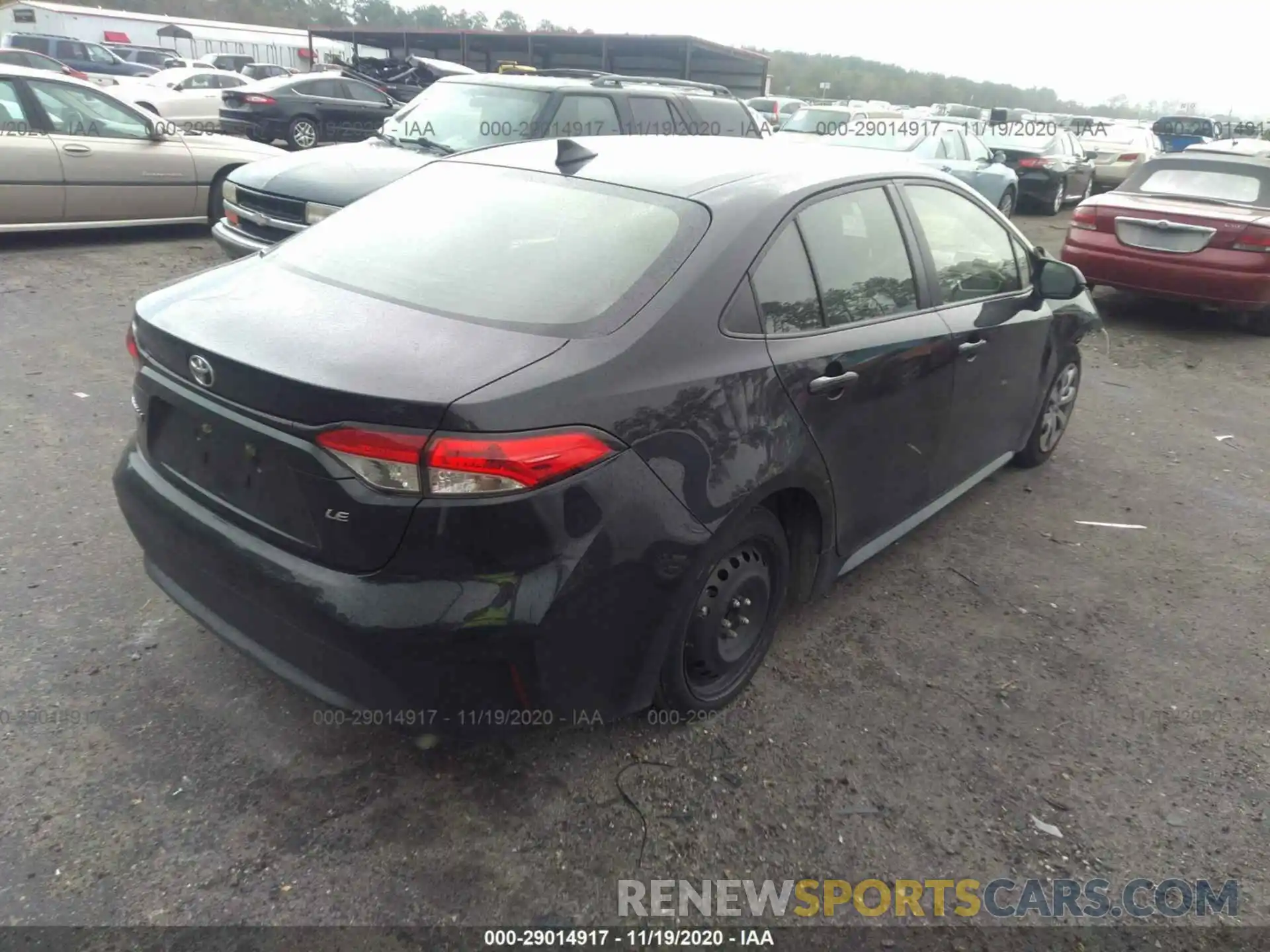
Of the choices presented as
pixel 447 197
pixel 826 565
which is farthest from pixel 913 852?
pixel 447 197

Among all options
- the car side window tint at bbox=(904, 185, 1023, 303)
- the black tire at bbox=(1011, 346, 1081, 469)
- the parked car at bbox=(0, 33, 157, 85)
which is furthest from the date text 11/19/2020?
the parked car at bbox=(0, 33, 157, 85)

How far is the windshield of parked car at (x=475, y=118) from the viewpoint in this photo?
766 centimetres

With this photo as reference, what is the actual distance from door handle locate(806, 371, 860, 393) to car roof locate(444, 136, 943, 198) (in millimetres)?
621

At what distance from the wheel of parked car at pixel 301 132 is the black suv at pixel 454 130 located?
821 centimetres

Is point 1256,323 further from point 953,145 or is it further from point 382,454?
point 382,454

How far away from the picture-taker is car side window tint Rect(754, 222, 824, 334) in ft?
8.98

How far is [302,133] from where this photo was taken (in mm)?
16516

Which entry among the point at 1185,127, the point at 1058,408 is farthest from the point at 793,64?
the point at 1058,408

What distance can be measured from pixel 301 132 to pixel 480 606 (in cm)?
1680

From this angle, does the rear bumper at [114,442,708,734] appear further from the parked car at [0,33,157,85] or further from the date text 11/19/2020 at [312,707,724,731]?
the parked car at [0,33,157,85]

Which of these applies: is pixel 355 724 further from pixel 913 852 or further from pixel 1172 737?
pixel 1172 737

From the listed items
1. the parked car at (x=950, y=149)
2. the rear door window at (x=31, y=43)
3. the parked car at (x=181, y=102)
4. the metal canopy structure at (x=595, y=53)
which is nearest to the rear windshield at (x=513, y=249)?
the parked car at (x=950, y=149)

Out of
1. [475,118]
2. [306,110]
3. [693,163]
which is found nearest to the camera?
[693,163]

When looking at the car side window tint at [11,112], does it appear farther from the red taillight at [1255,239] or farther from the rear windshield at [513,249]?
the red taillight at [1255,239]
